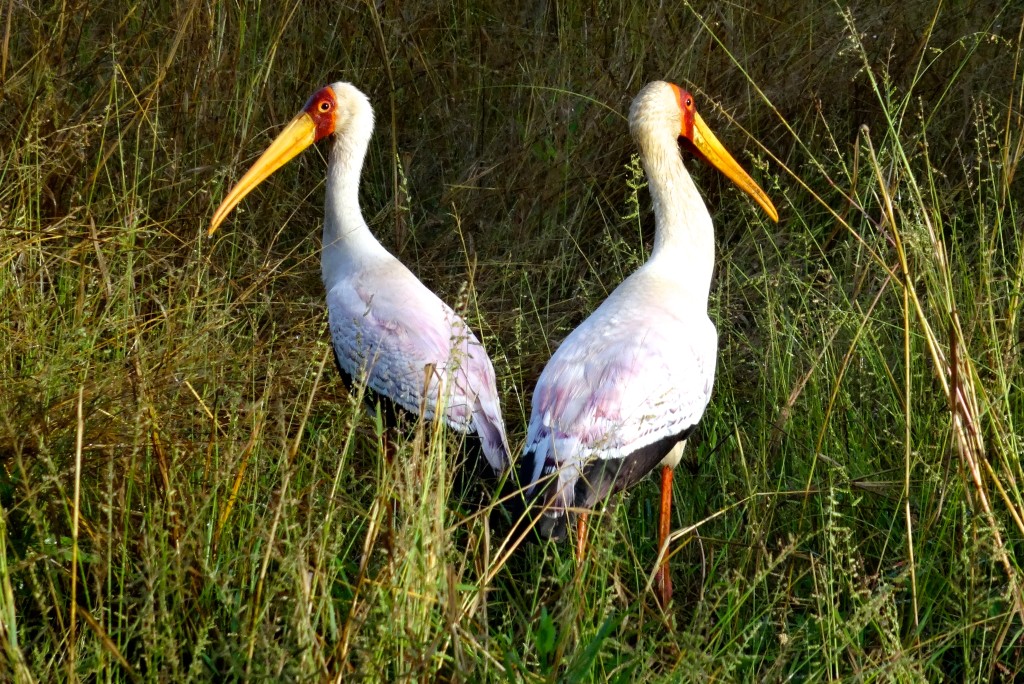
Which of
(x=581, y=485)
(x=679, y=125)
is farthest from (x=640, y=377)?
(x=679, y=125)

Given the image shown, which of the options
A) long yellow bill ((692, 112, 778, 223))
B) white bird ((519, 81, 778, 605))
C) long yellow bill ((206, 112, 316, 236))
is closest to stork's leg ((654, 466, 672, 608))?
white bird ((519, 81, 778, 605))

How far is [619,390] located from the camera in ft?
10.3

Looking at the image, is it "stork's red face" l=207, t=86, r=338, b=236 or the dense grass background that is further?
"stork's red face" l=207, t=86, r=338, b=236

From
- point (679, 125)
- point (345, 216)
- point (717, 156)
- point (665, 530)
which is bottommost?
point (665, 530)

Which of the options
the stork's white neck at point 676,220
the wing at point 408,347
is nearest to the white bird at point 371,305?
the wing at point 408,347

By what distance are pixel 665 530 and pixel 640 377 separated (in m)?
0.37

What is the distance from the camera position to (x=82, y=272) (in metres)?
3.24

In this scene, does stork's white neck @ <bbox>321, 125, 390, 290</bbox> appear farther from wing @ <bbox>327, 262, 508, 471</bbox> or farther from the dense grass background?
the dense grass background

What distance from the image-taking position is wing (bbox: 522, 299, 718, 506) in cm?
302

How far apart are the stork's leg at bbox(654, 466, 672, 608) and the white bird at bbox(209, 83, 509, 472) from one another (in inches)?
14.9

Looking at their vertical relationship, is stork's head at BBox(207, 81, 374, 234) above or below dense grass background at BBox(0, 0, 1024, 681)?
above

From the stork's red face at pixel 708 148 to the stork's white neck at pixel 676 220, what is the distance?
142 mm

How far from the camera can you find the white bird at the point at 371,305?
347 centimetres

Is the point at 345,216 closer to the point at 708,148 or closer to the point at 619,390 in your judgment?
the point at 708,148
